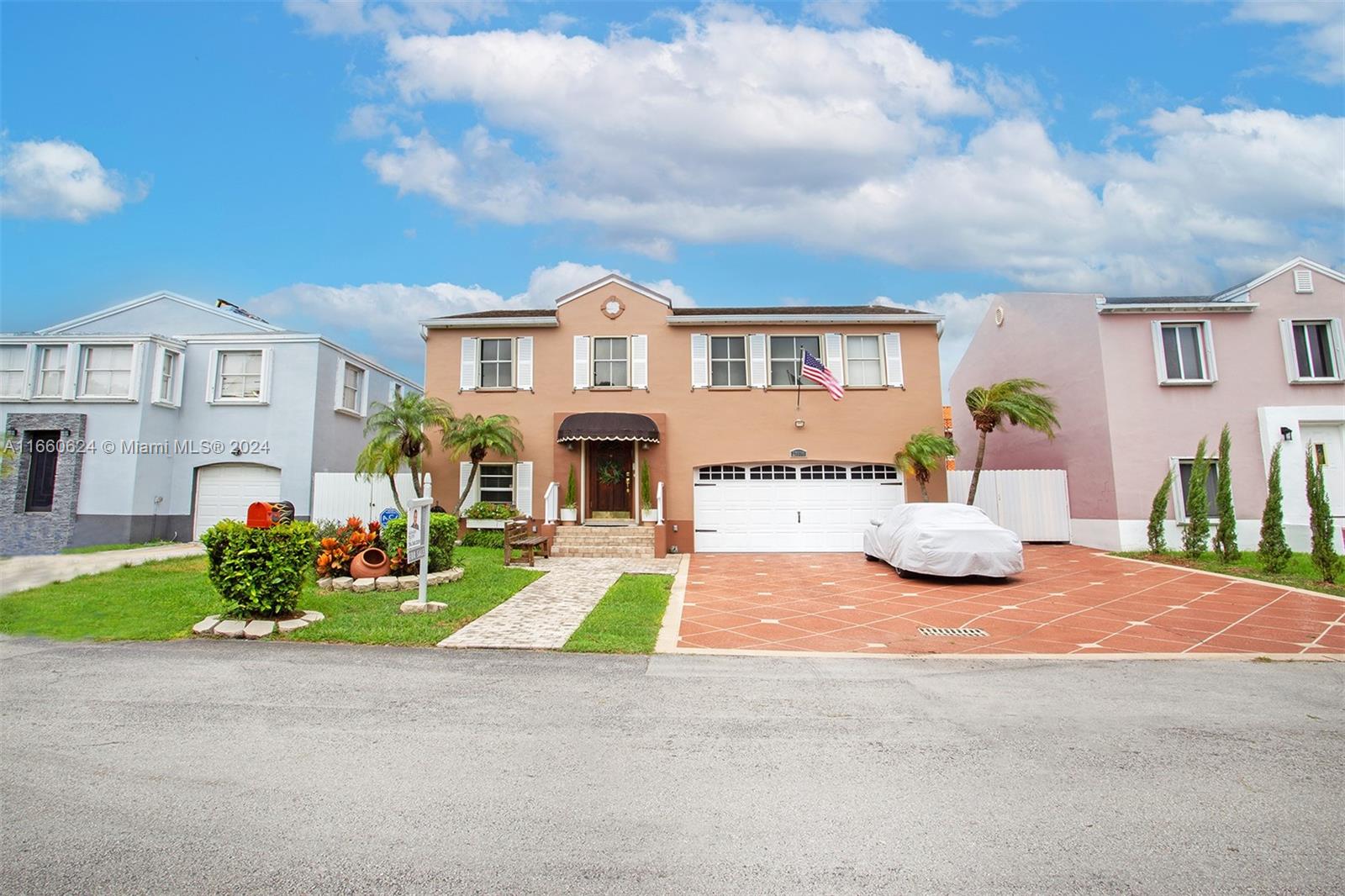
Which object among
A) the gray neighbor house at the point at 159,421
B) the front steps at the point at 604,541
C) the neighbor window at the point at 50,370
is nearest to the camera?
the front steps at the point at 604,541

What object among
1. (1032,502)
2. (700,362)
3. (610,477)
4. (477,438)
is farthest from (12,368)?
(1032,502)

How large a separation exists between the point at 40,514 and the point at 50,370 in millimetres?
4064

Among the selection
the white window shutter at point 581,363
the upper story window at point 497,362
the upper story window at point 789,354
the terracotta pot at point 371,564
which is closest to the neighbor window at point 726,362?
the upper story window at point 789,354

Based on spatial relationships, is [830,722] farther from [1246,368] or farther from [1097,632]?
[1246,368]

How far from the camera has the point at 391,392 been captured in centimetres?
2364

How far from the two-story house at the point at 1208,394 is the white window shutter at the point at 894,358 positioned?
473 centimetres

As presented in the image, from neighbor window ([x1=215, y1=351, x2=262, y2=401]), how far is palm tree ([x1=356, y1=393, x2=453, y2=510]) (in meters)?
5.19

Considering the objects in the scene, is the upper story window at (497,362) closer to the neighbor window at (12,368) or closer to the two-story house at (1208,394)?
the neighbor window at (12,368)

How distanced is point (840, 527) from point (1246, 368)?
1135 centimetres

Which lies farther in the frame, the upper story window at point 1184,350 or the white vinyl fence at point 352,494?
the white vinyl fence at point 352,494

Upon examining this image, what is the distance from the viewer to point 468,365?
61.3ft

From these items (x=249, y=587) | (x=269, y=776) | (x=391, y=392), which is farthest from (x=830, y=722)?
(x=391, y=392)

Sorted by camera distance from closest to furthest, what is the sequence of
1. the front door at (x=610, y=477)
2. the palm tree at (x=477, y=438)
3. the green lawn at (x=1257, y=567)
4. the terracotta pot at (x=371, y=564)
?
the terracotta pot at (x=371, y=564)
the green lawn at (x=1257, y=567)
the palm tree at (x=477, y=438)
the front door at (x=610, y=477)

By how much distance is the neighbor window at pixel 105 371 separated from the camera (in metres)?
17.8
